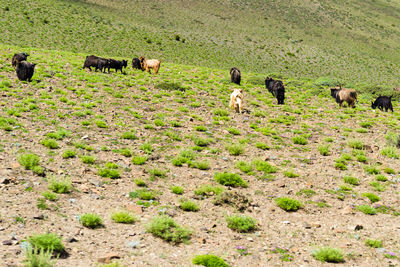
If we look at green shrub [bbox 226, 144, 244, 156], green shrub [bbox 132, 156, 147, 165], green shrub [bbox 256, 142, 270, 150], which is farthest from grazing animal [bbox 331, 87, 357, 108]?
green shrub [bbox 132, 156, 147, 165]

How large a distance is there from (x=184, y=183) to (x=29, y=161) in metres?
4.38

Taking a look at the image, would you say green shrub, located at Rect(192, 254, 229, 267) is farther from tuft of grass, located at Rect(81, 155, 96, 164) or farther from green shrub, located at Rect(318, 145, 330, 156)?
green shrub, located at Rect(318, 145, 330, 156)

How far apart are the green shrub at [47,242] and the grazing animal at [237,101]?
14342 millimetres

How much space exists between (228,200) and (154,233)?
2.58 metres

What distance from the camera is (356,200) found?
960 centimetres

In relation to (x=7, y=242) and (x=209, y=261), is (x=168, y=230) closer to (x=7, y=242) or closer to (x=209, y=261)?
(x=209, y=261)

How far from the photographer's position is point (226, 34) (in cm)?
6925

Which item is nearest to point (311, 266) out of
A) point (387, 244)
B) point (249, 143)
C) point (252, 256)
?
point (252, 256)

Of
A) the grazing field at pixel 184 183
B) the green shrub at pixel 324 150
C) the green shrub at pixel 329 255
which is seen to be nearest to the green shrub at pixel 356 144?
the grazing field at pixel 184 183

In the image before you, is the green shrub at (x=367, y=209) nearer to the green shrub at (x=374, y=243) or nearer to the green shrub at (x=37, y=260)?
the green shrub at (x=374, y=243)

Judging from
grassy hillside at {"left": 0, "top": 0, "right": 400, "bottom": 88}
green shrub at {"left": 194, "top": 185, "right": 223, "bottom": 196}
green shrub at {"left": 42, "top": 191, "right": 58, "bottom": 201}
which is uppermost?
grassy hillside at {"left": 0, "top": 0, "right": 400, "bottom": 88}

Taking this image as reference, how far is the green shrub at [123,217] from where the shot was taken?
7.32 metres

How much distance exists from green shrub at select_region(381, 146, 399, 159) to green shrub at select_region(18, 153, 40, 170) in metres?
13.0

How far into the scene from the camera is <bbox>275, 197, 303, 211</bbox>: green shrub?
886 centimetres
